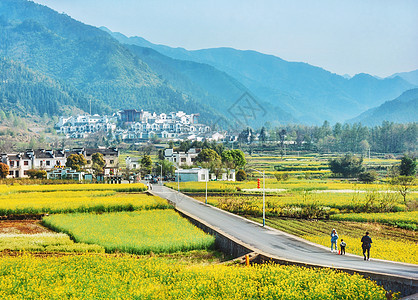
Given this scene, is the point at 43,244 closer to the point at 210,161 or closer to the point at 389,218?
the point at 389,218

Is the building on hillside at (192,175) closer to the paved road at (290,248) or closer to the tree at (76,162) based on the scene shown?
the tree at (76,162)

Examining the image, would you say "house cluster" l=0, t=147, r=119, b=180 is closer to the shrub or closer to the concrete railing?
the shrub

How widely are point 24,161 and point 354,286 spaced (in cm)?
8279

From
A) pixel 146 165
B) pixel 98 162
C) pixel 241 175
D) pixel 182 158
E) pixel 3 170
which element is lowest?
pixel 241 175

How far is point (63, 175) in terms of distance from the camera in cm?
8012

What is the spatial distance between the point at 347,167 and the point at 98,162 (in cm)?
5030

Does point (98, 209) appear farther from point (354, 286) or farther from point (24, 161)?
point (24, 161)

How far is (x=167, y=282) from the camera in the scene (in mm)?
17047

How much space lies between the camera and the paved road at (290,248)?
20359mm

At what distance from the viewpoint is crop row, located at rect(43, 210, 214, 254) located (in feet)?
82.5

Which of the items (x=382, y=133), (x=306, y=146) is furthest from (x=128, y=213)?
(x=382, y=133)

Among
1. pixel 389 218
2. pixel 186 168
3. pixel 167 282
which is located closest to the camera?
pixel 167 282

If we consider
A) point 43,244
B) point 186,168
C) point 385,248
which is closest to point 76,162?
point 186,168

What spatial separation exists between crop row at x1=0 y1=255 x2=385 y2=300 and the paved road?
9.93 feet
